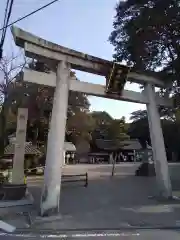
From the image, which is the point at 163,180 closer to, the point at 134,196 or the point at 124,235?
the point at 134,196

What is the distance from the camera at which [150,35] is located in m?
15.3

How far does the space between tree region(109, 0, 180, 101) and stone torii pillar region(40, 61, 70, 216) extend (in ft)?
13.9

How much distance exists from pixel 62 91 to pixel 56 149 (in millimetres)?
2025

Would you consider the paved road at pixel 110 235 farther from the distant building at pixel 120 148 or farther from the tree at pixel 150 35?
the distant building at pixel 120 148

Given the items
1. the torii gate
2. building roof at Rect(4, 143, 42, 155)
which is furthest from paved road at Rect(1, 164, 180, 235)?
building roof at Rect(4, 143, 42, 155)

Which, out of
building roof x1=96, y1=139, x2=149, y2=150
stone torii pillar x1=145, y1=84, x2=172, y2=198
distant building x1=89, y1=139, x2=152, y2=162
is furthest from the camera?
distant building x1=89, y1=139, x2=152, y2=162

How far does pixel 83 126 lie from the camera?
44531 millimetres

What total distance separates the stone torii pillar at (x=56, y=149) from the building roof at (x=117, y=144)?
50949 mm

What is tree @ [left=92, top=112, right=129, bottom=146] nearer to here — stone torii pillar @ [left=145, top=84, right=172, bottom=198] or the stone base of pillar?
stone torii pillar @ [left=145, top=84, right=172, bottom=198]

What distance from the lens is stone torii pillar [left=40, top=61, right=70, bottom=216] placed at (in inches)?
435

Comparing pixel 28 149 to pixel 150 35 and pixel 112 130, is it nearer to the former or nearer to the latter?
pixel 150 35

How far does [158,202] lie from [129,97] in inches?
166

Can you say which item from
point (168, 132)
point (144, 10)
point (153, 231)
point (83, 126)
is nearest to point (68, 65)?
point (144, 10)

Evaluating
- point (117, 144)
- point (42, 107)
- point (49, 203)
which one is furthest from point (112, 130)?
point (49, 203)
